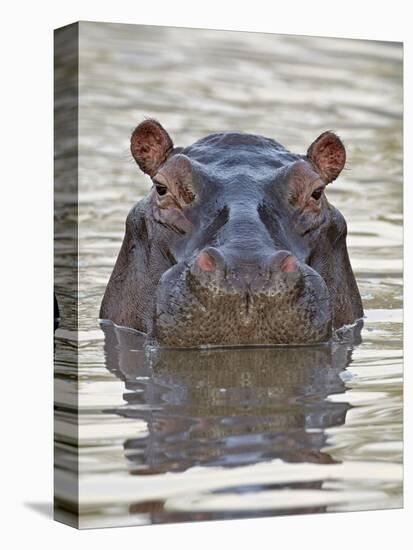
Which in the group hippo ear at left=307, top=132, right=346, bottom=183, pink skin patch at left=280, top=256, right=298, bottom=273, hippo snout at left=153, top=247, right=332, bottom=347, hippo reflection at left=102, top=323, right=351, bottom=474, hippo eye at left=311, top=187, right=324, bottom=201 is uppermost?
hippo ear at left=307, top=132, right=346, bottom=183

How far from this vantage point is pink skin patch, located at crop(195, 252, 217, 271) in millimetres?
10891

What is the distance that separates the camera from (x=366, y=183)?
14125mm

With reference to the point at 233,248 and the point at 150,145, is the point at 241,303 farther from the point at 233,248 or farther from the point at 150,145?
the point at 150,145

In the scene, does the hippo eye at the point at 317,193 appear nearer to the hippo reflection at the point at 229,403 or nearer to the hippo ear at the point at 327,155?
the hippo ear at the point at 327,155

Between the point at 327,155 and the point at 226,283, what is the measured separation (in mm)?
1802

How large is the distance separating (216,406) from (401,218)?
2495 millimetres

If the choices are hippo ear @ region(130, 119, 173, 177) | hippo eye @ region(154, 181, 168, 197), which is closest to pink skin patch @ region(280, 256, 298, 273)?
hippo eye @ region(154, 181, 168, 197)

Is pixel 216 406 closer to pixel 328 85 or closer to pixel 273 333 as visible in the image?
pixel 273 333

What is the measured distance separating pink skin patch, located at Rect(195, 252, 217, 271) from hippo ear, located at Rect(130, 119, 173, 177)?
1538 mm

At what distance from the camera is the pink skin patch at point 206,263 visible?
10.9 m

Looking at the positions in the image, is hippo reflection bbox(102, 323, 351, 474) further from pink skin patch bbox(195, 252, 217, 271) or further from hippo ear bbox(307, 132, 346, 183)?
hippo ear bbox(307, 132, 346, 183)

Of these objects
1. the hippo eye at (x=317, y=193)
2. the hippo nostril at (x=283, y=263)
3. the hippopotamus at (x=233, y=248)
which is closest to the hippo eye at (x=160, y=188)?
the hippopotamus at (x=233, y=248)

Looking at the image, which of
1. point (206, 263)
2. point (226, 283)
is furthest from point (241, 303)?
point (206, 263)

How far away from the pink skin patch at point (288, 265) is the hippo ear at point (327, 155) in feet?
4.86
